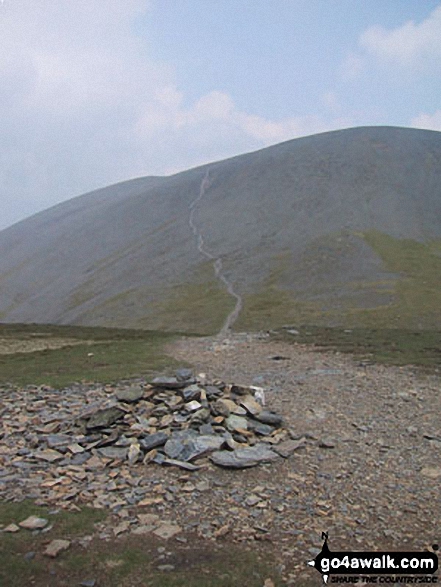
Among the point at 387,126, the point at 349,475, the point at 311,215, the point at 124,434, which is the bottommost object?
the point at 349,475

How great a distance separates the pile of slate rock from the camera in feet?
37.1

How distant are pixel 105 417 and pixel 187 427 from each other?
6.81 feet

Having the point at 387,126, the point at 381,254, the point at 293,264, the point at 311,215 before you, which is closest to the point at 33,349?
the point at 293,264

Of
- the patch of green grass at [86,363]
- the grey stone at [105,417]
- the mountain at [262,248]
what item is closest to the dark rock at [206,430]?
the grey stone at [105,417]

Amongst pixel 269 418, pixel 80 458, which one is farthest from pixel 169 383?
pixel 80 458

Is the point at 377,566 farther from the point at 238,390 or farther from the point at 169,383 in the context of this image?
the point at 169,383

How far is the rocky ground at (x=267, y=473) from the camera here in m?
8.60

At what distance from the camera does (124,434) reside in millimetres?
12344

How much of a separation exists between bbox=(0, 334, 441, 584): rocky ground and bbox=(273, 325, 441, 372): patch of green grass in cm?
603

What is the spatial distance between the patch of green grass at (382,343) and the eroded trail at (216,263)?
6293 mm

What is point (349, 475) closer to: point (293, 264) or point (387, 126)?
point (293, 264)

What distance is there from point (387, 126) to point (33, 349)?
120 meters

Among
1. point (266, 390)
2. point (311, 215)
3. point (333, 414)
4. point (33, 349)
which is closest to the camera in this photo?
point (333, 414)

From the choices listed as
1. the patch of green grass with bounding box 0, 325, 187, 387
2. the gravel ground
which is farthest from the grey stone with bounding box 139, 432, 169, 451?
the patch of green grass with bounding box 0, 325, 187, 387
